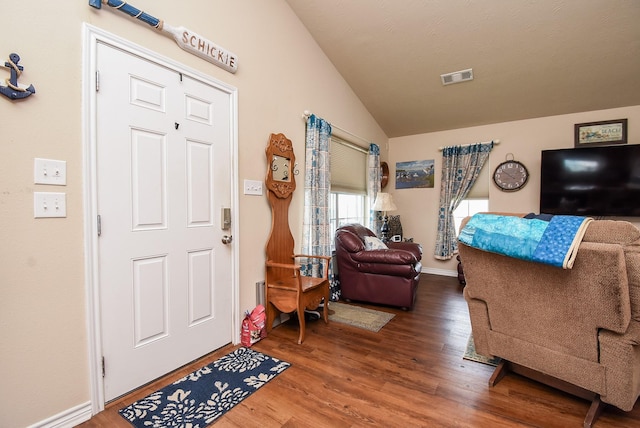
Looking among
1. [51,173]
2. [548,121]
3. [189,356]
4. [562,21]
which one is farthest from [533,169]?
[51,173]

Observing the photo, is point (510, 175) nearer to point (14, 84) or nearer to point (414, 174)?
point (414, 174)

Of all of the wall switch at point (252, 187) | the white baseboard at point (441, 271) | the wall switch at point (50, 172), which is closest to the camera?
the wall switch at point (50, 172)

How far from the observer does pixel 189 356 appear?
2107 mm

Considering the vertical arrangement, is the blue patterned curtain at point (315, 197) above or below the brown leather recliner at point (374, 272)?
above

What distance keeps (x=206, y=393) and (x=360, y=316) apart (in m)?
1.69

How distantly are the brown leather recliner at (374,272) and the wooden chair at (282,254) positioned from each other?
0.67 m

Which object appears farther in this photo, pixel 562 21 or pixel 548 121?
pixel 548 121

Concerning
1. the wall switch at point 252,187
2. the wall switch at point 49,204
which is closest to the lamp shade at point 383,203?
the wall switch at point 252,187

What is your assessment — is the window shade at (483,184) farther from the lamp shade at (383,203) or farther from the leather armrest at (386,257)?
the leather armrest at (386,257)

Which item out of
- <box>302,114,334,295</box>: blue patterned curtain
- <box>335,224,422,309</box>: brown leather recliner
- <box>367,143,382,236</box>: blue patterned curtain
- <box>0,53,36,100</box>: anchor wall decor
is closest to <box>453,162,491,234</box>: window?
<box>367,143,382,236</box>: blue patterned curtain

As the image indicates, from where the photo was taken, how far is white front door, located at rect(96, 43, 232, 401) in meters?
1.68

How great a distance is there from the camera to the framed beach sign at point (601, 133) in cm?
379

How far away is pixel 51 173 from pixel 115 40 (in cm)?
85

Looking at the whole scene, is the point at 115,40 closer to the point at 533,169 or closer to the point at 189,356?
the point at 189,356
